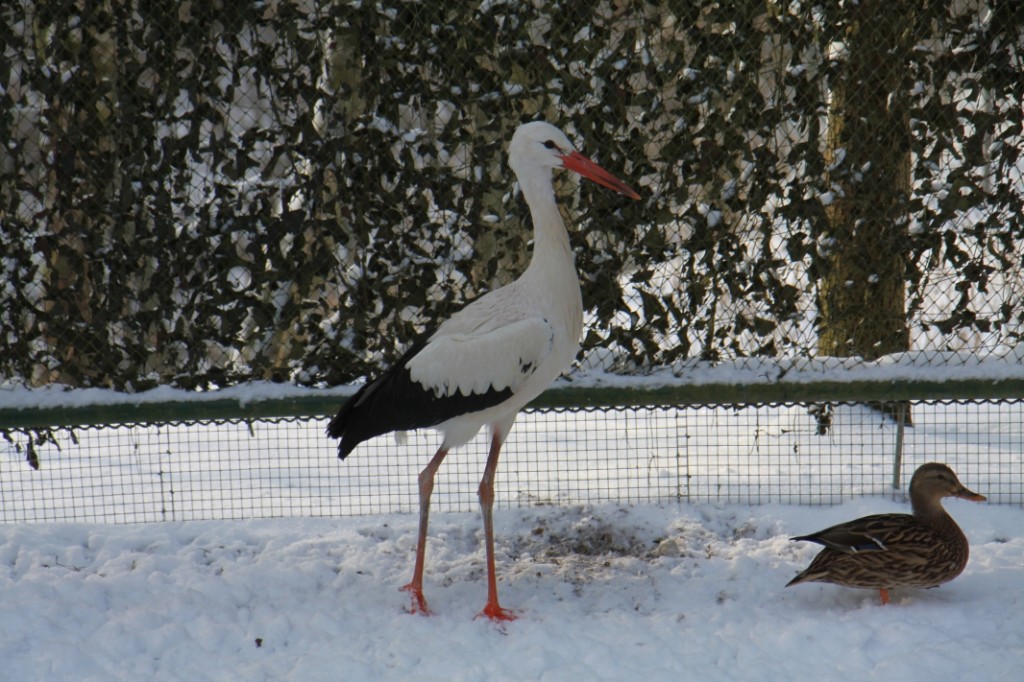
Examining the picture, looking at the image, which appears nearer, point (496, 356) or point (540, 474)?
→ point (496, 356)

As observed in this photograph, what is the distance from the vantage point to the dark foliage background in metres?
4.69

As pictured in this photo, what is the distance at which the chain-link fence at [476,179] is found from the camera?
4691 mm

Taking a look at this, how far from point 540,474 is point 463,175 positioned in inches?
72.9

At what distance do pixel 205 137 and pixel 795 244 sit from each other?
2.71 meters

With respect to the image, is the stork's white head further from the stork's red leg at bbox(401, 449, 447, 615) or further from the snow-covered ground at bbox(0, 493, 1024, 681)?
the snow-covered ground at bbox(0, 493, 1024, 681)

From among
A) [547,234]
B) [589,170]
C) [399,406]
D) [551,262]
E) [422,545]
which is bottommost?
[422,545]

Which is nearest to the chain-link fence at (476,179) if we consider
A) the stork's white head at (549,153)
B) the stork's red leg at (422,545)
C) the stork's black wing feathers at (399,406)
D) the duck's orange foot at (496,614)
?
the stork's white head at (549,153)

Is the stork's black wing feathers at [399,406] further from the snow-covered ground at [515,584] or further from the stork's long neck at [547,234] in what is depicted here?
the snow-covered ground at [515,584]

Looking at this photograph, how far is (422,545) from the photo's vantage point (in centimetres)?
411

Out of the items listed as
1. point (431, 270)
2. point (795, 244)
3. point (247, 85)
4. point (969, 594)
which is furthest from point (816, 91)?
point (247, 85)

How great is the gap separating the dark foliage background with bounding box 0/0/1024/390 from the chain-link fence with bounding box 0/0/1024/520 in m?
0.01

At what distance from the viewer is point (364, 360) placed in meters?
5.01

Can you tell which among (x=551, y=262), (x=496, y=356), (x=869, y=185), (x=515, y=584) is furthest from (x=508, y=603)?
(x=869, y=185)

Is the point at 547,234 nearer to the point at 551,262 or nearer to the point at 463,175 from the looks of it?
the point at 551,262
